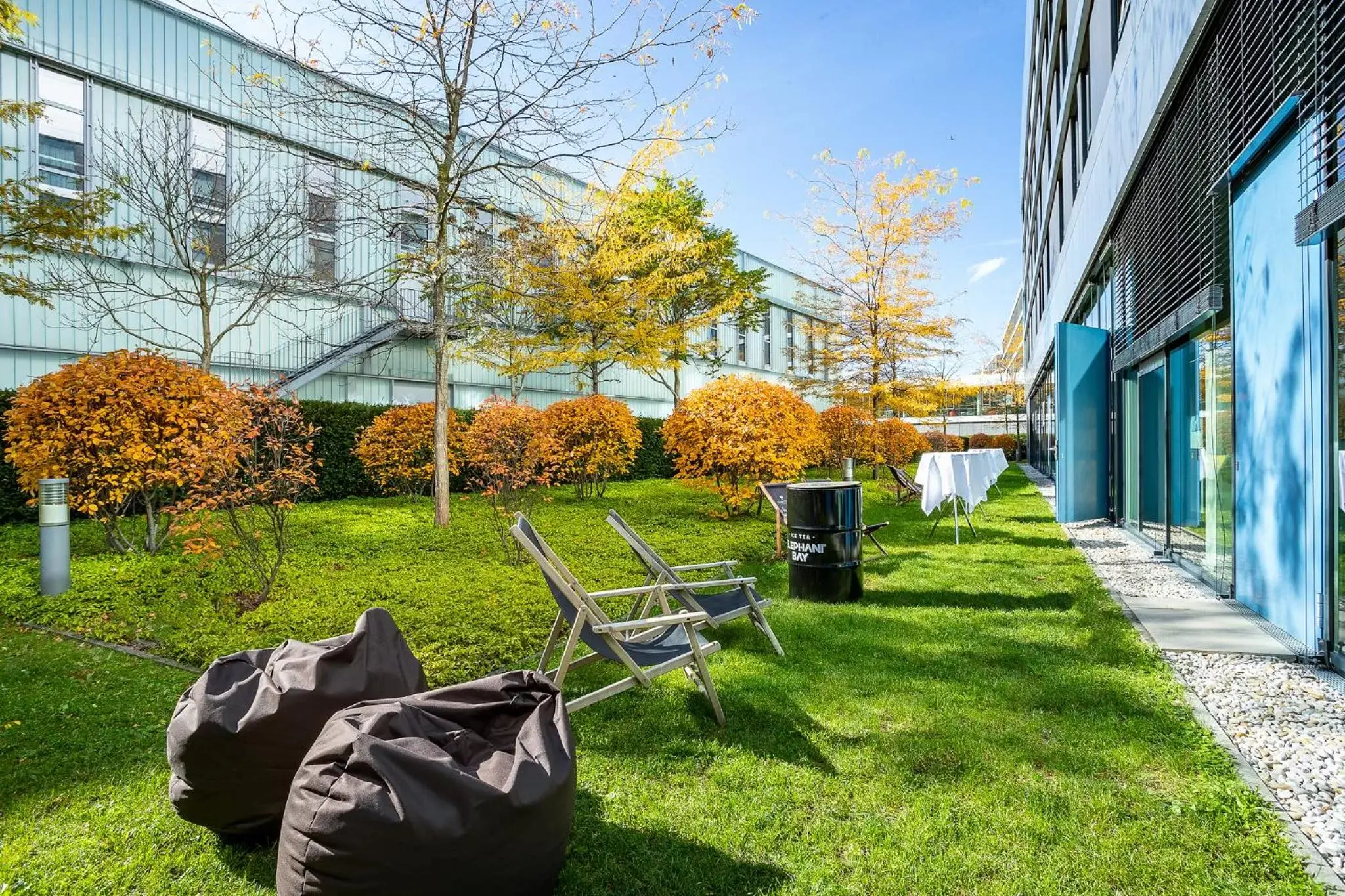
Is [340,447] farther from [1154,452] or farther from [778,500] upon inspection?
[1154,452]

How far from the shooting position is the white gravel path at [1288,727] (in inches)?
101

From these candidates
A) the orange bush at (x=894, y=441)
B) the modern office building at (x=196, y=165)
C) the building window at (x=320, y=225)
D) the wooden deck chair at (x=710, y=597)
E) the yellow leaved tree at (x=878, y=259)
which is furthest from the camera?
the yellow leaved tree at (x=878, y=259)

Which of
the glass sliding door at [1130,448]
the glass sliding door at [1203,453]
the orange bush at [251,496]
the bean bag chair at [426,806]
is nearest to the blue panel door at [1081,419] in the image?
the glass sliding door at [1130,448]

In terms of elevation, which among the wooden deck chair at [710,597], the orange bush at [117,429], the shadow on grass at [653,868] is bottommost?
the shadow on grass at [653,868]

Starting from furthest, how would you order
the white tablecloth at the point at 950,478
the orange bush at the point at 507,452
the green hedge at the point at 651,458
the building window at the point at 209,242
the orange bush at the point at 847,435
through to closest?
the green hedge at the point at 651,458 < the orange bush at the point at 847,435 < the building window at the point at 209,242 < the white tablecloth at the point at 950,478 < the orange bush at the point at 507,452

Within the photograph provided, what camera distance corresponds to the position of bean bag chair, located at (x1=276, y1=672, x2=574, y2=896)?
1.77 metres

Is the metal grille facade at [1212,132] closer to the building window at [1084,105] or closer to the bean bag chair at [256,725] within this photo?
the building window at [1084,105]

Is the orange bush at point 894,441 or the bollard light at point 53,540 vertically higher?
the orange bush at point 894,441

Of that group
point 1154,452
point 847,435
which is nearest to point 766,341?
point 847,435

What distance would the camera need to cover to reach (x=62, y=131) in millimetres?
12805

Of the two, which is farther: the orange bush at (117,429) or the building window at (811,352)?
the building window at (811,352)

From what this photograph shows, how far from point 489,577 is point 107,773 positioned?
3.74 meters

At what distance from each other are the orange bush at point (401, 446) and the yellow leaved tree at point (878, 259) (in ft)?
37.6

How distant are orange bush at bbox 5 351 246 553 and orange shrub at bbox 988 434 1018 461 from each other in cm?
3574
